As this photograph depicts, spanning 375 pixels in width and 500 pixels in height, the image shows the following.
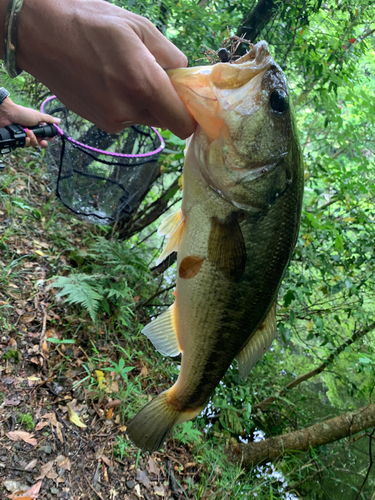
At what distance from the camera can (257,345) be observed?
166 centimetres

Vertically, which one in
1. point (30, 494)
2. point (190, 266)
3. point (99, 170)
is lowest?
point (30, 494)

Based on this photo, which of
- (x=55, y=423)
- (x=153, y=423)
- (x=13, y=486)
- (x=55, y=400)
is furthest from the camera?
(x=55, y=400)

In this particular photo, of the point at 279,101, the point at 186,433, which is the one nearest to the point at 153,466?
the point at 186,433

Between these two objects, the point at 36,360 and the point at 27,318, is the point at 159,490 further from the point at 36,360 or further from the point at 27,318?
the point at 27,318

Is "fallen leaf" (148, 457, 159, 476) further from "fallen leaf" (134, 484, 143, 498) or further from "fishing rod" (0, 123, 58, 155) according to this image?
"fishing rod" (0, 123, 58, 155)

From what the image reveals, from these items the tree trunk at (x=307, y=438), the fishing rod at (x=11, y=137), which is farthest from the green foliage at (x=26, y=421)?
the tree trunk at (x=307, y=438)

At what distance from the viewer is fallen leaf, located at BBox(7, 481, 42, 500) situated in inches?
78.7

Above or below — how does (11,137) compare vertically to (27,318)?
above

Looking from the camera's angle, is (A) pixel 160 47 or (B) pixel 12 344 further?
(B) pixel 12 344

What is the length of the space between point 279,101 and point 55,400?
8.32ft

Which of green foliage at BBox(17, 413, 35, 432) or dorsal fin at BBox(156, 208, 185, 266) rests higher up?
dorsal fin at BBox(156, 208, 185, 266)

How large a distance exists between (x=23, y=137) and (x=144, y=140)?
187 cm

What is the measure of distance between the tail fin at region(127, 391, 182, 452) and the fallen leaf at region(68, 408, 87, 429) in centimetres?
110

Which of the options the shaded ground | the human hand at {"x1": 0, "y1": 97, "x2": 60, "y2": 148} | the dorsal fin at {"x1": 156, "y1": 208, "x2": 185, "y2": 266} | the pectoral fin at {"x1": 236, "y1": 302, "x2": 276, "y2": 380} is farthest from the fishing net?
the pectoral fin at {"x1": 236, "y1": 302, "x2": 276, "y2": 380}
